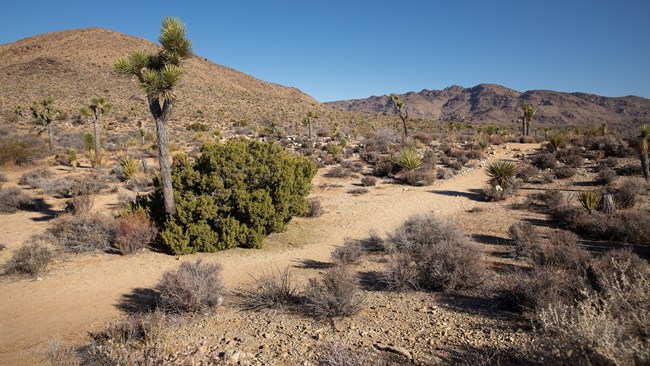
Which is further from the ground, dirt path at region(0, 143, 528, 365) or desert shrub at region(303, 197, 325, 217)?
desert shrub at region(303, 197, 325, 217)

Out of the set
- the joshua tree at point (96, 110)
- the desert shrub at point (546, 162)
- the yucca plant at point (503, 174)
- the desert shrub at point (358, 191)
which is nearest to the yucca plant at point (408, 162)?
the desert shrub at point (358, 191)

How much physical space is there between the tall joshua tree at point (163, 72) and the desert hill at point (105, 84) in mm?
33703

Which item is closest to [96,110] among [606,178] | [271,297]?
[271,297]

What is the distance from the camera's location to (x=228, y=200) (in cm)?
927

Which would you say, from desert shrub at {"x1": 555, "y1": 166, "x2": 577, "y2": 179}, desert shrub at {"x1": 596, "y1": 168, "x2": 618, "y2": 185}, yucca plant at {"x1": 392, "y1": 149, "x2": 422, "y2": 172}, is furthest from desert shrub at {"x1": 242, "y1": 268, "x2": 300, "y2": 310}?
desert shrub at {"x1": 555, "y1": 166, "x2": 577, "y2": 179}

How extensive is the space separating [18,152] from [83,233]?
16.7m

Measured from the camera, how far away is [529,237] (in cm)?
841

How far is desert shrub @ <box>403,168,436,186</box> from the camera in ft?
55.0

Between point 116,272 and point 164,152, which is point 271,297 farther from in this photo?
point 164,152

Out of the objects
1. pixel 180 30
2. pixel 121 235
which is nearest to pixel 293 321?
pixel 121 235

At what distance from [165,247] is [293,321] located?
5166mm

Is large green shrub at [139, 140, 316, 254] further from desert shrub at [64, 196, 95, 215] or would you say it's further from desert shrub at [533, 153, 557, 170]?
desert shrub at [533, 153, 557, 170]

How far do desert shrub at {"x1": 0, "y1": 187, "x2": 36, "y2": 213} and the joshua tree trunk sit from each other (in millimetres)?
7165

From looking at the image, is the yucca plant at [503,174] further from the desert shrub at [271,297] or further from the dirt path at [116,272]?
the desert shrub at [271,297]
